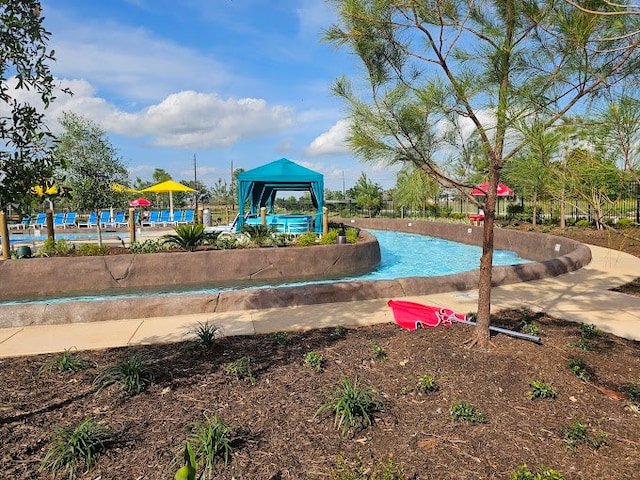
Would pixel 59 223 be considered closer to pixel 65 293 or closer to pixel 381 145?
pixel 65 293

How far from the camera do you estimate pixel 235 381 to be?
3412 mm

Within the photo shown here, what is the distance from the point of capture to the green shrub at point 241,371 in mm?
3463

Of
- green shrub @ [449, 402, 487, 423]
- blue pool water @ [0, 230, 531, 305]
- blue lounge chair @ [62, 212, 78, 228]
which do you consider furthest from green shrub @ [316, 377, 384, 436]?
blue lounge chair @ [62, 212, 78, 228]

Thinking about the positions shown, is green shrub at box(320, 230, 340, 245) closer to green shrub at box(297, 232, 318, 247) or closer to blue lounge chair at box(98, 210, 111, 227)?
green shrub at box(297, 232, 318, 247)

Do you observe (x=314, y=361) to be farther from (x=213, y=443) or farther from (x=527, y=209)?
(x=527, y=209)

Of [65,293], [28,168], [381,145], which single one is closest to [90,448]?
→ [28,168]

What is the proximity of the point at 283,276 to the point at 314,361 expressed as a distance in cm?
680

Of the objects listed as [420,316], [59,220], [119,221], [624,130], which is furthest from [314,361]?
[119,221]

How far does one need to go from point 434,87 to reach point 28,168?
10.3 ft

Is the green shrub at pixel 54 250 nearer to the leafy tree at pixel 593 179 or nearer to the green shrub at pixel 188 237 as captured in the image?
the green shrub at pixel 188 237

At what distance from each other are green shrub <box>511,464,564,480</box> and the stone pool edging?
14.0 ft

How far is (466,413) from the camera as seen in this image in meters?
2.81

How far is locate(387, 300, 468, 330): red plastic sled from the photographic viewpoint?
4672 mm

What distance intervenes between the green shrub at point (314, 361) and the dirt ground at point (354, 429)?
0.06 m
